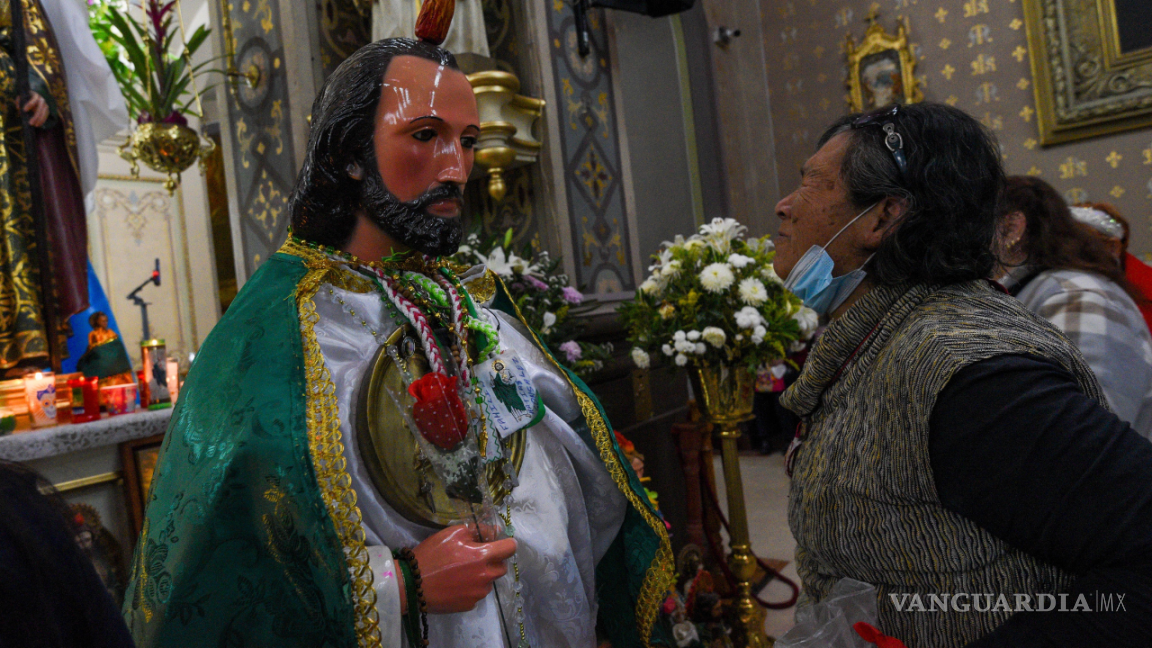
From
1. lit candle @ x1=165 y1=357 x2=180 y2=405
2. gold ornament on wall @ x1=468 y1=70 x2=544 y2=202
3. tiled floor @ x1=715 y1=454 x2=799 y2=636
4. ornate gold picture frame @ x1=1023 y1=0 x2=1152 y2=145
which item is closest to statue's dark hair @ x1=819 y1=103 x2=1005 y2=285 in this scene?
gold ornament on wall @ x1=468 y1=70 x2=544 y2=202

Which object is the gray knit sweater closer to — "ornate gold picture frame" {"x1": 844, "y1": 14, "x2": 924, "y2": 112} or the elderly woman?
the elderly woman

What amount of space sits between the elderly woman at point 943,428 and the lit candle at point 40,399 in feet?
7.96

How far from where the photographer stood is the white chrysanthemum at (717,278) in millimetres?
2705

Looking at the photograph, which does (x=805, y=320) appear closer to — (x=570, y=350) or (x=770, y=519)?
(x=570, y=350)

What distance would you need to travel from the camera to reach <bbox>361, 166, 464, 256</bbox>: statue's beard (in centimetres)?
132

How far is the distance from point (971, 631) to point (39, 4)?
3521mm

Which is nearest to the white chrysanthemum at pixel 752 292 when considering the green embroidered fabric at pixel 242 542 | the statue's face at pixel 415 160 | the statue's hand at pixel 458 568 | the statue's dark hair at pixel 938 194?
the statue's dark hair at pixel 938 194

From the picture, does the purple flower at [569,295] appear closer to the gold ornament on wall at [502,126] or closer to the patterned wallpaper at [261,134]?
the gold ornament on wall at [502,126]

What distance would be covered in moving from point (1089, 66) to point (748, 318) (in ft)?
17.7

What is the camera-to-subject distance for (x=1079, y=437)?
0.96m

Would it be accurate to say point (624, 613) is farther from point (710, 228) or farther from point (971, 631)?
point (710, 228)

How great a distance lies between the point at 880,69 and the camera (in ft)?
22.8

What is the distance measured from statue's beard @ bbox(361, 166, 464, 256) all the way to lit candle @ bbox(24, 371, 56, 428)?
5.99 feet
